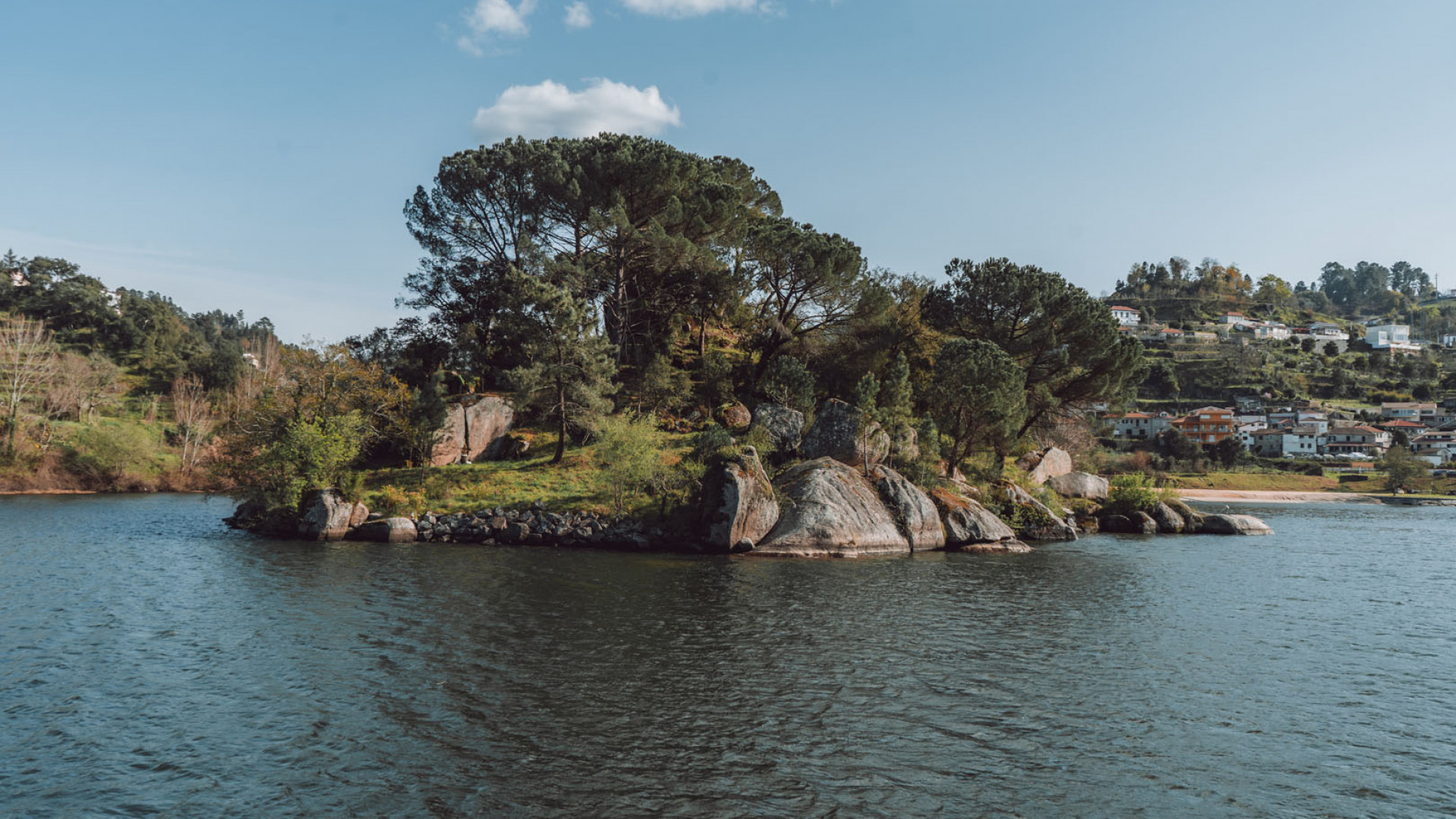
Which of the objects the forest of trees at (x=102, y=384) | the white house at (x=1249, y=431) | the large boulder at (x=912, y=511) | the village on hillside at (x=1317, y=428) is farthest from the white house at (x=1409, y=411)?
the forest of trees at (x=102, y=384)

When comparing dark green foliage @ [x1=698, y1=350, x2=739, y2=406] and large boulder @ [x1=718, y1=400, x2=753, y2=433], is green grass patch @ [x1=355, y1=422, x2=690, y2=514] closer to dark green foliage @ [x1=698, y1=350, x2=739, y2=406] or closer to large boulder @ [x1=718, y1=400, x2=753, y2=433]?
large boulder @ [x1=718, y1=400, x2=753, y2=433]

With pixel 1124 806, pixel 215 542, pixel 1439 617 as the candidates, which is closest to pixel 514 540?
pixel 215 542

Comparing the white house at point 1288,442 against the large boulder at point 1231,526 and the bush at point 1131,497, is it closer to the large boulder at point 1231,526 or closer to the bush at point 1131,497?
the large boulder at point 1231,526

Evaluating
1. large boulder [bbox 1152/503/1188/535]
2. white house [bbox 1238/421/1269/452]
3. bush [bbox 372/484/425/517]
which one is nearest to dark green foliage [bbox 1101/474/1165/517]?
large boulder [bbox 1152/503/1188/535]

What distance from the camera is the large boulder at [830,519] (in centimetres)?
4741

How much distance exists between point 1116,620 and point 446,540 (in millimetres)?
38861

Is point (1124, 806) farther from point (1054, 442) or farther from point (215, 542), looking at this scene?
point (1054, 442)

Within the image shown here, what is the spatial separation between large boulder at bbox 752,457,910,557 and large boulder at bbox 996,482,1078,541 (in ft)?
44.8

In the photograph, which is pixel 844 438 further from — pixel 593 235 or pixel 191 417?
pixel 191 417

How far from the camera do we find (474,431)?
63.3 meters

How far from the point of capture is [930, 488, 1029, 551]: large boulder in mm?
52500

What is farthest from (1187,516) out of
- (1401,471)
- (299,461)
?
(1401,471)

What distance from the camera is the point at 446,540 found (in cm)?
4962

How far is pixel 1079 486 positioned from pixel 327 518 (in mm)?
65922
